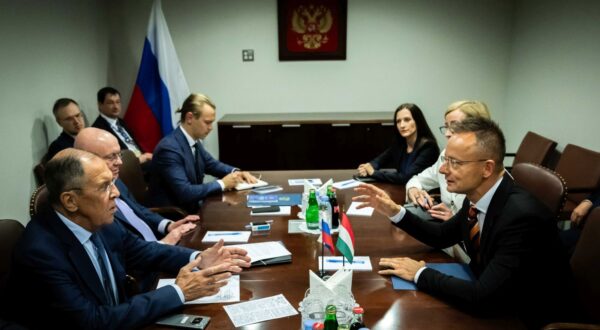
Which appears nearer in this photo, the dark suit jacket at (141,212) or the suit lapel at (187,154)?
the dark suit jacket at (141,212)

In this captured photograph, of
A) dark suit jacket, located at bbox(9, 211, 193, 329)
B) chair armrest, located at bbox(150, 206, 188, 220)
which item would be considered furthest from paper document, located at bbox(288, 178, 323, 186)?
dark suit jacket, located at bbox(9, 211, 193, 329)

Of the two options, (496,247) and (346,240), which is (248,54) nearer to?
(346,240)

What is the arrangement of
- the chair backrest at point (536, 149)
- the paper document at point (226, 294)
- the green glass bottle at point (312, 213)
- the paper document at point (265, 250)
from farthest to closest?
the chair backrest at point (536, 149) → the green glass bottle at point (312, 213) → the paper document at point (265, 250) → the paper document at point (226, 294)

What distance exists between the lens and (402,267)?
1.97 meters

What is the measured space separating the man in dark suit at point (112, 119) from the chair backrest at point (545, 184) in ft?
11.7

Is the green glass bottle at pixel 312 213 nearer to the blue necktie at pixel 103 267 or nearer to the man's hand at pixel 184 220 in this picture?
the man's hand at pixel 184 220

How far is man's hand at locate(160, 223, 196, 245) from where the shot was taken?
2543 mm

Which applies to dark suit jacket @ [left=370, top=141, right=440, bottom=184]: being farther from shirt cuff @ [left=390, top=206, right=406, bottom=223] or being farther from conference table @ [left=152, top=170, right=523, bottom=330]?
shirt cuff @ [left=390, top=206, right=406, bottom=223]

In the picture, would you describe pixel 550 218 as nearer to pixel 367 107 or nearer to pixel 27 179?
pixel 27 179

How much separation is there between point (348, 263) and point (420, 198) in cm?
111

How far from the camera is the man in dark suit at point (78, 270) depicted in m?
1.60

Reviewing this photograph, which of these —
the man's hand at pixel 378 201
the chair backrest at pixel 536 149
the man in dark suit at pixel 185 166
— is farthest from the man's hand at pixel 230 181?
the chair backrest at pixel 536 149

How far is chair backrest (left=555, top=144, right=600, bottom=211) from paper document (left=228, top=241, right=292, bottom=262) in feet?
8.09

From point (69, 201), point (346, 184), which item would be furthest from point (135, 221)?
point (346, 184)
